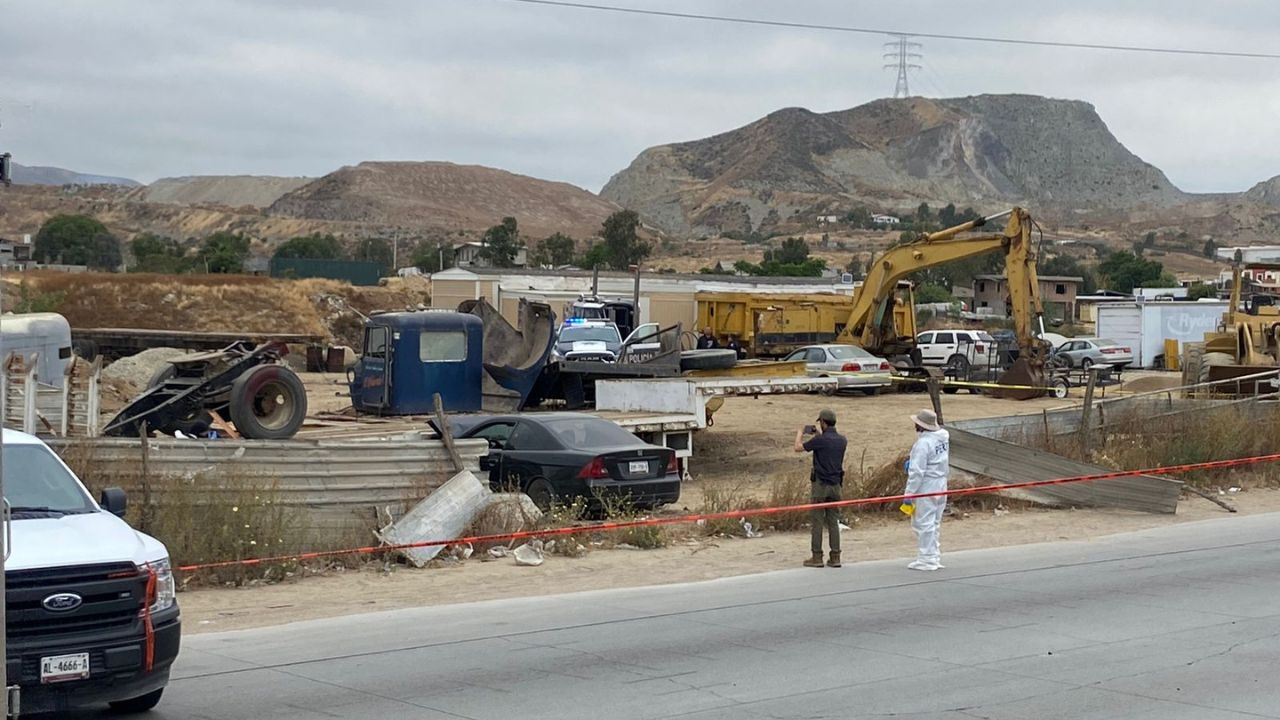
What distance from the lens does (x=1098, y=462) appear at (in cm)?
2106

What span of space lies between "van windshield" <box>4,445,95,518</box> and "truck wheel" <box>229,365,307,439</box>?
9.11m

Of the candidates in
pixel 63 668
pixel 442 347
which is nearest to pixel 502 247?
pixel 442 347

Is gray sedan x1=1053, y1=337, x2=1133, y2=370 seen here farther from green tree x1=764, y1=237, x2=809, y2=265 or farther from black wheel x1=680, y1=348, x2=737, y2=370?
green tree x1=764, y1=237, x2=809, y2=265

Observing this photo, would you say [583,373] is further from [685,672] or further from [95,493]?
[685,672]

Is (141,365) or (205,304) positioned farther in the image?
(205,304)

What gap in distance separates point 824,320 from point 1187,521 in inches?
1152

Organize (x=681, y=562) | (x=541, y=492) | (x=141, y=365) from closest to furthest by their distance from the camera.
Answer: (x=681, y=562)
(x=541, y=492)
(x=141, y=365)

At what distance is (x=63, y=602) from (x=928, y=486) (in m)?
8.76

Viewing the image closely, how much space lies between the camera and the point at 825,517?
14539mm

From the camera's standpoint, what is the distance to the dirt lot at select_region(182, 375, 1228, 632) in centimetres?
1242

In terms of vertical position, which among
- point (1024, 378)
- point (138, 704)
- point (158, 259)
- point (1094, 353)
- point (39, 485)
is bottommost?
point (138, 704)

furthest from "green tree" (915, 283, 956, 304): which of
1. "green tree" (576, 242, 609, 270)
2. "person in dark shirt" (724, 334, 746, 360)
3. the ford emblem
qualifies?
the ford emblem

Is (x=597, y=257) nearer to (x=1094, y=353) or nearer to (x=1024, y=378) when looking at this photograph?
(x=1094, y=353)

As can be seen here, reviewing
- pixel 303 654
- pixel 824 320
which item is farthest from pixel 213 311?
pixel 303 654
